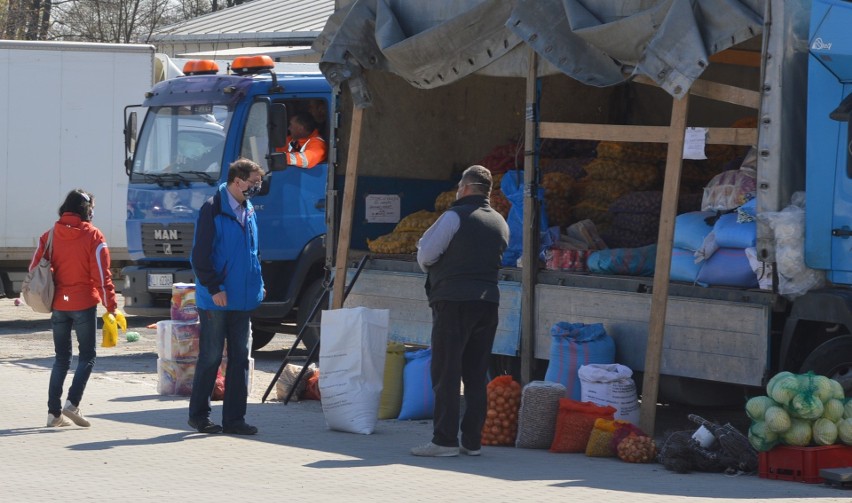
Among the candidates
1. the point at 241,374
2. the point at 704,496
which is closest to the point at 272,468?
the point at 241,374

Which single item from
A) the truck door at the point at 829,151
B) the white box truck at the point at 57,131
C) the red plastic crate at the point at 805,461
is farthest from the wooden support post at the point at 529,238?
the white box truck at the point at 57,131

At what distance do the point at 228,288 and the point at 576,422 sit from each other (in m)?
2.45

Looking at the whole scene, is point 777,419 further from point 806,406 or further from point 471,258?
point 471,258

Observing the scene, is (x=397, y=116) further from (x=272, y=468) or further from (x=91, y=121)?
(x=91, y=121)

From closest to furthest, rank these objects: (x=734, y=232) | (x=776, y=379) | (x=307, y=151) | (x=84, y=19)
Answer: (x=776, y=379) < (x=734, y=232) < (x=307, y=151) < (x=84, y=19)

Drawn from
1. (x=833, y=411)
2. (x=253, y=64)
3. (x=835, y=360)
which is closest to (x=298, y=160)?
(x=253, y=64)

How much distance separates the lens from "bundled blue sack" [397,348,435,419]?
10281 millimetres

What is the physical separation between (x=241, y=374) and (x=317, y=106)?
530cm

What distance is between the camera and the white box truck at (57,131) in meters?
17.3

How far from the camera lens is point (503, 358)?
10.9 m

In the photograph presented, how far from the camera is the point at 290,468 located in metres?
8.08

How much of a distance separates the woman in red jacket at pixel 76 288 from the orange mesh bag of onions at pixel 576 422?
3222 millimetres

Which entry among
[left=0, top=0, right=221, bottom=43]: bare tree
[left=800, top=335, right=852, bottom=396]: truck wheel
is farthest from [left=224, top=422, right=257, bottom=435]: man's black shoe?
[left=0, top=0, right=221, bottom=43]: bare tree

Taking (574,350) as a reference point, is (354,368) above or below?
below
